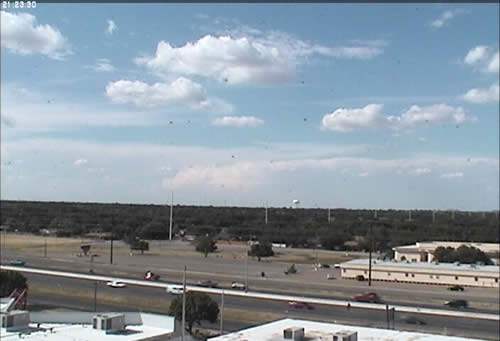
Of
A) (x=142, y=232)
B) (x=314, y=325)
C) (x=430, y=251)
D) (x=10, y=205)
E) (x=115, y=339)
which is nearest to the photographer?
(x=115, y=339)

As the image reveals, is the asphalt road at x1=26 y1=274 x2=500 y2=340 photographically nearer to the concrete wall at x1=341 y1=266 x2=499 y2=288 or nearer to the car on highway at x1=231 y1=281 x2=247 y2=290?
the car on highway at x1=231 y1=281 x2=247 y2=290

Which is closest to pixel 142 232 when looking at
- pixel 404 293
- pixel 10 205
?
pixel 404 293

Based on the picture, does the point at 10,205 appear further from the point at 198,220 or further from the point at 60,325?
the point at 60,325

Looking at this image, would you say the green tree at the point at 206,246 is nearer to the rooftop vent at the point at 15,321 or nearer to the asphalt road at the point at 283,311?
the asphalt road at the point at 283,311

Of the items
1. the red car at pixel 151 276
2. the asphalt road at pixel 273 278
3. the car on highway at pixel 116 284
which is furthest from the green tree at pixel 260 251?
the car on highway at pixel 116 284

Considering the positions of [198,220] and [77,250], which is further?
[198,220]

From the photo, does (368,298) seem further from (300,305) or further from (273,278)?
(273,278)

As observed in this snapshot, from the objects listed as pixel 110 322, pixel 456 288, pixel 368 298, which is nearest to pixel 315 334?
pixel 110 322
